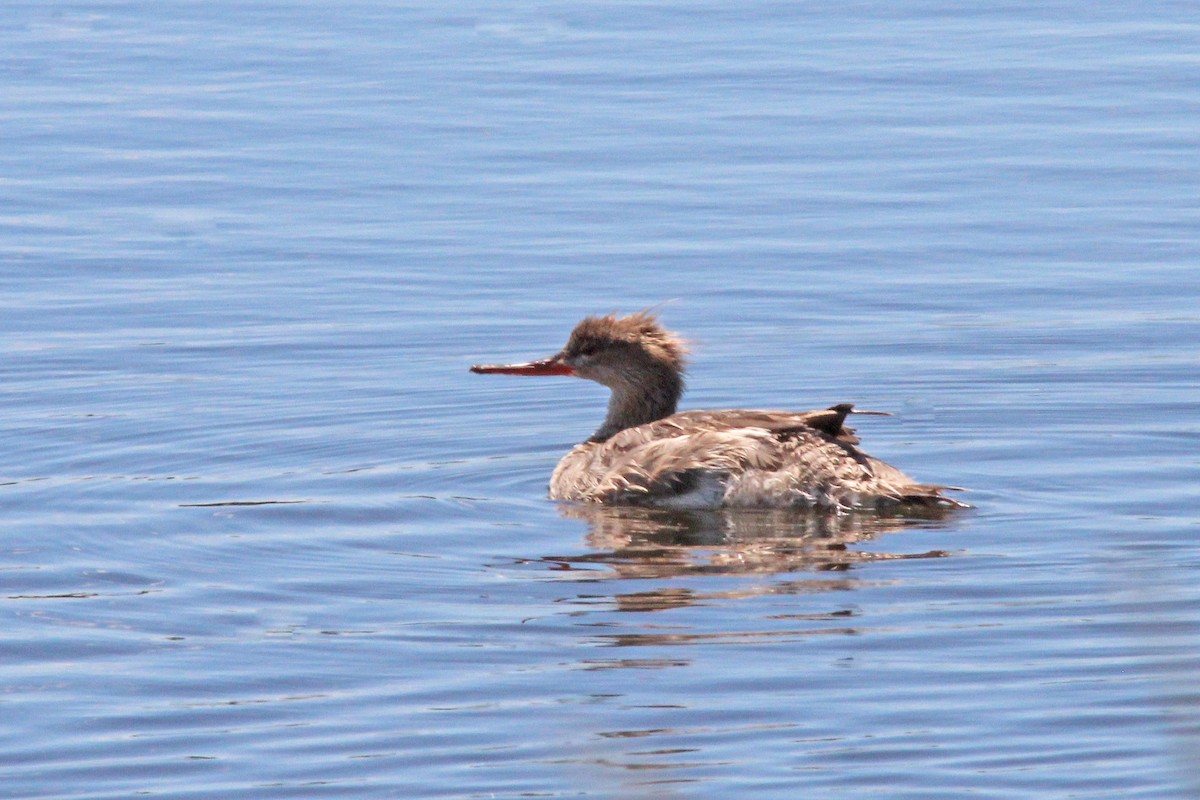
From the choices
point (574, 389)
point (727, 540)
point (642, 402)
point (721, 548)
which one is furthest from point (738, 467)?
point (574, 389)

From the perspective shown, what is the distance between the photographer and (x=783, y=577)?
837 cm

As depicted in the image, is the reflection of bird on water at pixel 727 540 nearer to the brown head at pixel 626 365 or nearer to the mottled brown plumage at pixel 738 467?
the mottled brown plumage at pixel 738 467

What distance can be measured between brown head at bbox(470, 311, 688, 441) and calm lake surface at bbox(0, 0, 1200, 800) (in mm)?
433

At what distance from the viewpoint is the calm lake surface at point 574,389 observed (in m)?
6.56

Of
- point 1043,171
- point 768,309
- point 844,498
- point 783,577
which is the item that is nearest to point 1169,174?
point 1043,171

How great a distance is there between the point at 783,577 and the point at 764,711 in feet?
5.70

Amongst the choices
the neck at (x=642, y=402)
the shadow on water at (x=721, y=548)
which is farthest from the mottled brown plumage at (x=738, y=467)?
the neck at (x=642, y=402)

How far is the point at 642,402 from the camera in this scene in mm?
10992

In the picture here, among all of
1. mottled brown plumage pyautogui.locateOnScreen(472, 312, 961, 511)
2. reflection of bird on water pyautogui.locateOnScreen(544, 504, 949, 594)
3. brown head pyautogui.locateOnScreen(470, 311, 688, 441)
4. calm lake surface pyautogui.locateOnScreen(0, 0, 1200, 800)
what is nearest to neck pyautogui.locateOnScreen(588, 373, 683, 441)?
brown head pyautogui.locateOnScreen(470, 311, 688, 441)

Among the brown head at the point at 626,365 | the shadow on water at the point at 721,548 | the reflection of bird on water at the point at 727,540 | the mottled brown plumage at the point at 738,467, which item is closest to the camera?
the shadow on water at the point at 721,548

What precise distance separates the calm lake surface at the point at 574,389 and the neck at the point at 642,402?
44cm

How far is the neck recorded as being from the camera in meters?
11.0

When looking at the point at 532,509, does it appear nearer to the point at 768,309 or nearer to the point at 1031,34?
the point at 768,309

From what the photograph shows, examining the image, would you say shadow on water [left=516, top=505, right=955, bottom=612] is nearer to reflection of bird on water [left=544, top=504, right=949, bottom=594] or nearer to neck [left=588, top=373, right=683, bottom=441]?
reflection of bird on water [left=544, top=504, right=949, bottom=594]
